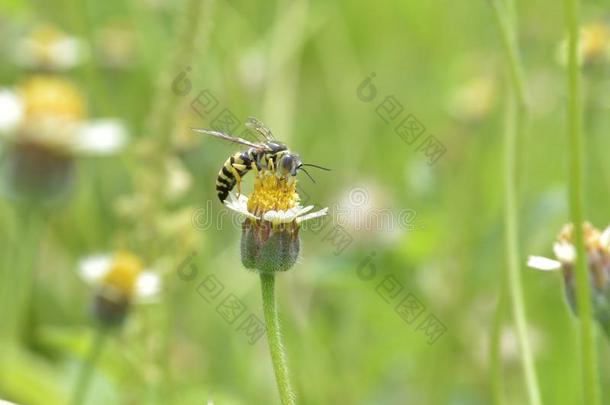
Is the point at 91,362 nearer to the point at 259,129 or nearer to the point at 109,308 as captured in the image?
the point at 109,308

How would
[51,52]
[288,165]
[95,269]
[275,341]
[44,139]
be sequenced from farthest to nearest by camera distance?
[51,52]
[44,139]
[95,269]
[288,165]
[275,341]

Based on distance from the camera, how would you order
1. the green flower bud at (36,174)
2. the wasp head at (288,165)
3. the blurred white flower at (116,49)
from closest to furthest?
the wasp head at (288,165) < the green flower bud at (36,174) < the blurred white flower at (116,49)

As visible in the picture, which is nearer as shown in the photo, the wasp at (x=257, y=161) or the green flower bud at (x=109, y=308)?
the wasp at (x=257, y=161)

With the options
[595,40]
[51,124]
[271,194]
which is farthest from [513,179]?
[51,124]

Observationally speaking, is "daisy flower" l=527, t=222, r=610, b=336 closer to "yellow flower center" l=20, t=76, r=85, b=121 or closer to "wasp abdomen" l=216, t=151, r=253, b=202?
"wasp abdomen" l=216, t=151, r=253, b=202

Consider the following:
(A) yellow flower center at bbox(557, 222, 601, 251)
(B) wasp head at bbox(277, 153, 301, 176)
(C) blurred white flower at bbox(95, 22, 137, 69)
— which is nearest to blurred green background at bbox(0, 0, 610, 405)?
(C) blurred white flower at bbox(95, 22, 137, 69)

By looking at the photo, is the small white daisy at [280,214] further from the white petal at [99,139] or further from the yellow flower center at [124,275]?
the white petal at [99,139]

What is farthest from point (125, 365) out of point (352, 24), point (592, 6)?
point (352, 24)

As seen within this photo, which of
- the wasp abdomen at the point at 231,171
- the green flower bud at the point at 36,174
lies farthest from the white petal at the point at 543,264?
the green flower bud at the point at 36,174
